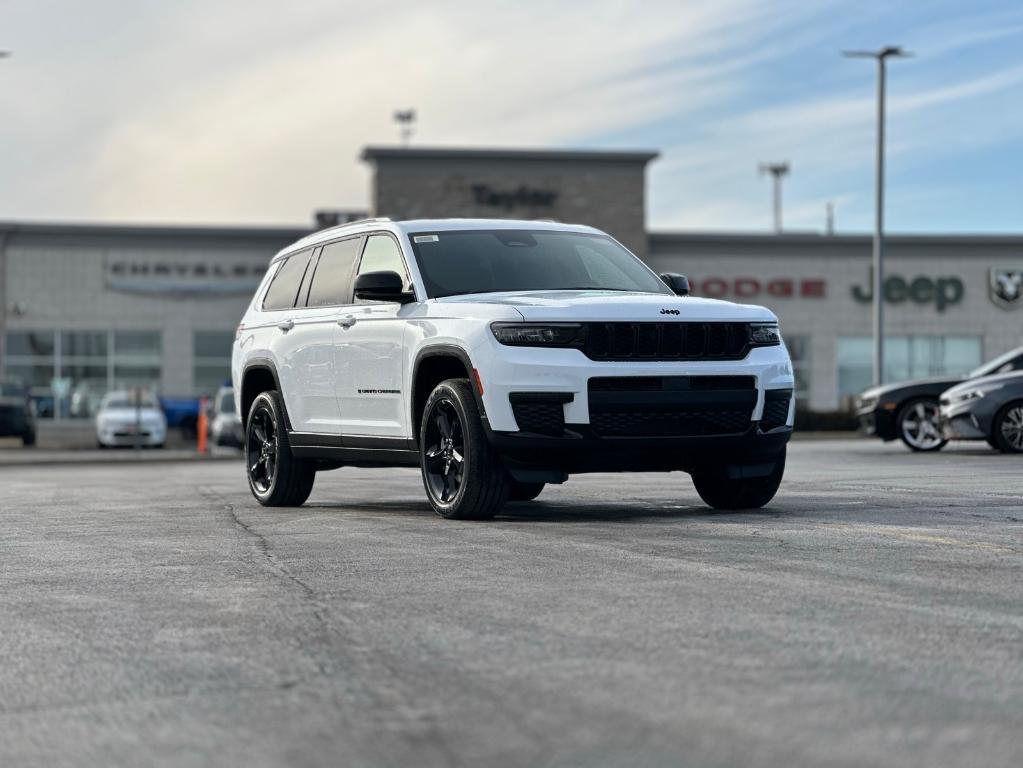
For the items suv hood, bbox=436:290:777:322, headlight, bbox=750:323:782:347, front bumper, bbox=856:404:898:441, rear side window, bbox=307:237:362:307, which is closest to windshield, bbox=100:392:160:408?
front bumper, bbox=856:404:898:441

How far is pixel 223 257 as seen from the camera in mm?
55062

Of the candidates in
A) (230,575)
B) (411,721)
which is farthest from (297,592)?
(411,721)

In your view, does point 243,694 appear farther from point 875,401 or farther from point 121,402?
point 121,402

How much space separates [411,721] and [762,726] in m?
0.93

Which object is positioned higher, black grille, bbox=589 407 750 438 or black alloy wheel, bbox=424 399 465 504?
black grille, bbox=589 407 750 438

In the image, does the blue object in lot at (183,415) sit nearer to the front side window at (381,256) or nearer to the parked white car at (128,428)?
the parked white car at (128,428)

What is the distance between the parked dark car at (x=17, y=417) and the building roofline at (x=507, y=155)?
16.4 metres

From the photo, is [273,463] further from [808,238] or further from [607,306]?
[808,238]

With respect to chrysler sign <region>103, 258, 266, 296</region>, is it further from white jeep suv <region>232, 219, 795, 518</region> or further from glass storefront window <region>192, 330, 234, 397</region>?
white jeep suv <region>232, 219, 795, 518</region>

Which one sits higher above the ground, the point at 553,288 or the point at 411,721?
the point at 553,288

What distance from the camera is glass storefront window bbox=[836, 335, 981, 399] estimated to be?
57.7m

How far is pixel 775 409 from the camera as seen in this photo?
1048cm

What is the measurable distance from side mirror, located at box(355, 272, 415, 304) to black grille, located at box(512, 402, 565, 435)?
149 centimetres

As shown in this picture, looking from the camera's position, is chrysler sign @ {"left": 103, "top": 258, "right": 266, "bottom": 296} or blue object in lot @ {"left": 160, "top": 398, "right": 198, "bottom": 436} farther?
chrysler sign @ {"left": 103, "top": 258, "right": 266, "bottom": 296}
